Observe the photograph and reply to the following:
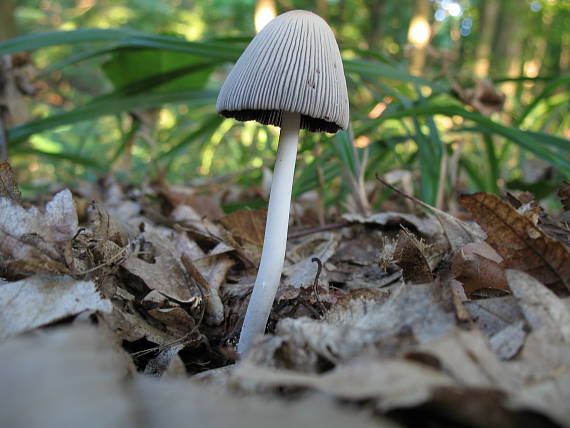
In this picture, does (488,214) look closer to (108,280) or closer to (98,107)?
(108,280)

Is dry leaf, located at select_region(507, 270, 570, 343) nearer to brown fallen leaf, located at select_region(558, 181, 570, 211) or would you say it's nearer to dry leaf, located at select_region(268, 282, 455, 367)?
dry leaf, located at select_region(268, 282, 455, 367)

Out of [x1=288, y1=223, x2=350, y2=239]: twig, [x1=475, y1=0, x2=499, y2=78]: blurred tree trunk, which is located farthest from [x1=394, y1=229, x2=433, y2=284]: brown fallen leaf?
[x1=475, y1=0, x2=499, y2=78]: blurred tree trunk

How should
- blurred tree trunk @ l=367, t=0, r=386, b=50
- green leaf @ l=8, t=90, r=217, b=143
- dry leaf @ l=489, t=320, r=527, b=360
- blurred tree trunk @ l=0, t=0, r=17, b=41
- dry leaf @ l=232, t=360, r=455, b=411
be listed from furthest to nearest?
1. blurred tree trunk @ l=367, t=0, r=386, b=50
2. blurred tree trunk @ l=0, t=0, r=17, b=41
3. green leaf @ l=8, t=90, r=217, b=143
4. dry leaf @ l=489, t=320, r=527, b=360
5. dry leaf @ l=232, t=360, r=455, b=411

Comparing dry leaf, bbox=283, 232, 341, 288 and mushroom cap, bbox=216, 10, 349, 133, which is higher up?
mushroom cap, bbox=216, 10, 349, 133

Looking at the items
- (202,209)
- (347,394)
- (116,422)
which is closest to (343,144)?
(202,209)

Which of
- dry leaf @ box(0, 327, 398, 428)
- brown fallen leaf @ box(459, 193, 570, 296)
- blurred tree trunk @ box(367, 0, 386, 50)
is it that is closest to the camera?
dry leaf @ box(0, 327, 398, 428)

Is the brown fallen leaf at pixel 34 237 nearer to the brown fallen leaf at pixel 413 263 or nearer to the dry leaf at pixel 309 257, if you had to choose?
the dry leaf at pixel 309 257

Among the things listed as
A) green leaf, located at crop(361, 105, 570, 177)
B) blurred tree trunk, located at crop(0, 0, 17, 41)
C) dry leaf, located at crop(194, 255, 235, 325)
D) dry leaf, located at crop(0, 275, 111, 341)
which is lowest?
dry leaf, located at crop(194, 255, 235, 325)

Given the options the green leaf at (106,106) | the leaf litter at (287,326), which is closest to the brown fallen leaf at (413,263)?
the leaf litter at (287,326)
